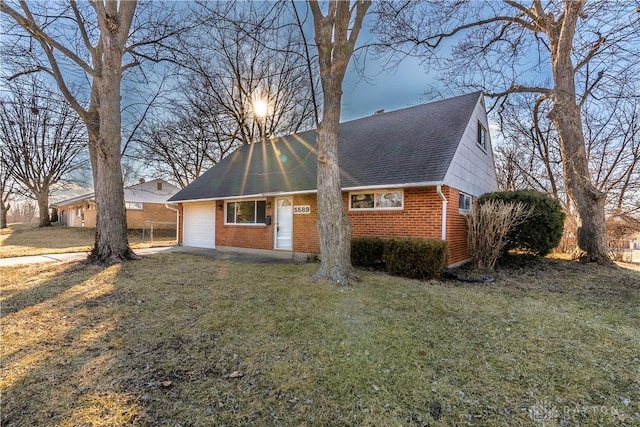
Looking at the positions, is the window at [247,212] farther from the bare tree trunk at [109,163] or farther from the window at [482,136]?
the window at [482,136]

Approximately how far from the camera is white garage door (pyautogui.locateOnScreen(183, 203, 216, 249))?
14133 mm

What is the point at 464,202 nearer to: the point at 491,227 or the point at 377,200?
the point at 491,227

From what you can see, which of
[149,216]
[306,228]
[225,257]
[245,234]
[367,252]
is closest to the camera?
[367,252]

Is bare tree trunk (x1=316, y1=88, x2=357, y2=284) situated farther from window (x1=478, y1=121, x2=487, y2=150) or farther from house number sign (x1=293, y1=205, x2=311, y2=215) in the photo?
window (x1=478, y1=121, x2=487, y2=150)

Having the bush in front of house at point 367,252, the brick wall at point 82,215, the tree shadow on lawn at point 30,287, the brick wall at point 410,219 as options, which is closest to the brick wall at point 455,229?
the brick wall at point 410,219

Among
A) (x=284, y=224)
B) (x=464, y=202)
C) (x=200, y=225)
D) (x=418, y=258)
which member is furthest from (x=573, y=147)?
(x=200, y=225)

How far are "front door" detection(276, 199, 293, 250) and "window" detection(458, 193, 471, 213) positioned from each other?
5681mm

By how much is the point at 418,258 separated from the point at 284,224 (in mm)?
5606

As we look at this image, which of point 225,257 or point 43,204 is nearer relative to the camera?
point 225,257

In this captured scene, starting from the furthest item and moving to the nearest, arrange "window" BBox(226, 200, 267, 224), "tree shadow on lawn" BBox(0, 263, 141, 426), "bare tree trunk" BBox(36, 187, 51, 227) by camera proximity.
A: "bare tree trunk" BBox(36, 187, 51, 227) → "window" BBox(226, 200, 267, 224) → "tree shadow on lawn" BBox(0, 263, 141, 426)

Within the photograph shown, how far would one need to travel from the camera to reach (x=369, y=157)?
33.3 ft

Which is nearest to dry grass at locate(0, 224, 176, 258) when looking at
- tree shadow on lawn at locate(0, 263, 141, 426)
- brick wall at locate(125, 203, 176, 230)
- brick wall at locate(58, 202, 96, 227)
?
brick wall at locate(125, 203, 176, 230)

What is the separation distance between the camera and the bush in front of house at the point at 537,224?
8.39 metres

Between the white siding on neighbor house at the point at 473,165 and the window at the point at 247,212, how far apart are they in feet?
22.6
